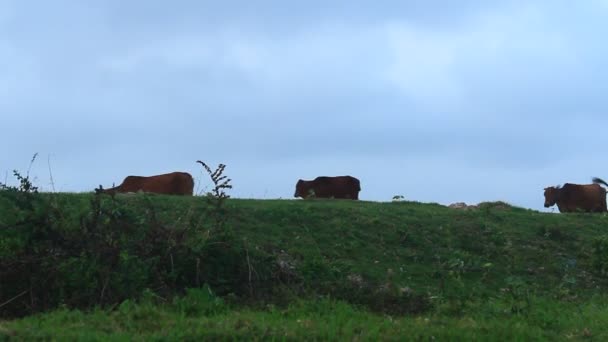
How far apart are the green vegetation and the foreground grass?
2 centimetres

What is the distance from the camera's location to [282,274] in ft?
36.8

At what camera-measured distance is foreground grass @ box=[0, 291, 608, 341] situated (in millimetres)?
8250

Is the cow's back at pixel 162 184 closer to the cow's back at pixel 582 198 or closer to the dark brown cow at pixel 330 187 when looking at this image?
the dark brown cow at pixel 330 187

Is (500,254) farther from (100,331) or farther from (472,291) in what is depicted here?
(100,331)

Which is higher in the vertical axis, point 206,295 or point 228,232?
point 228,232

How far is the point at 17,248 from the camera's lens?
1022 cm

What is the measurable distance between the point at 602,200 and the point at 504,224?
45.2 ft

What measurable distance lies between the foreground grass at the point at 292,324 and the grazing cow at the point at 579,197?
1827 centimetres

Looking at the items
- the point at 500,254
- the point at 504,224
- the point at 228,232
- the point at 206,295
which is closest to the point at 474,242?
the point at 500,254

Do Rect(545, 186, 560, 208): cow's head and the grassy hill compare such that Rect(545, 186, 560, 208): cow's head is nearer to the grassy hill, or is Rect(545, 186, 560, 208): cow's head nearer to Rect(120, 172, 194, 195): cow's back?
Rect(120, 172, 194, 195): cow's back

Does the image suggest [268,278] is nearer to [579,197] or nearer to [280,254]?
[280,254]

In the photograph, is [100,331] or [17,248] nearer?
[100,331]

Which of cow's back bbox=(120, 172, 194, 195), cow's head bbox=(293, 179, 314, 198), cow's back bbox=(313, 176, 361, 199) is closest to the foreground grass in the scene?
cow's back bbox=(120, 172, 194, 195)

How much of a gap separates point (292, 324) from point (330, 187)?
21.8m
